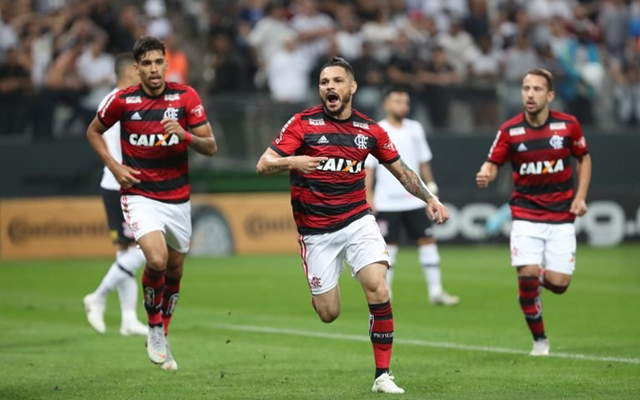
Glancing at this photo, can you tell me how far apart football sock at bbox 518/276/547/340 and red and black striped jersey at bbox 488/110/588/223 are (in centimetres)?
63

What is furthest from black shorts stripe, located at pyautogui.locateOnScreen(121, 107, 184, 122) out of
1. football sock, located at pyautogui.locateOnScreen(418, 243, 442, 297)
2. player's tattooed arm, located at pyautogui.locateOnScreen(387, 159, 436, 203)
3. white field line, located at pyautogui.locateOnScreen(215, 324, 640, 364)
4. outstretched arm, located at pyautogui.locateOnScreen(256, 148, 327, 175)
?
football sock, located at pyautogui.locateOnScreen(418, 243, 442, 297)

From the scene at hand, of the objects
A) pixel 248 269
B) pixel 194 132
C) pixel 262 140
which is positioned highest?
pixel 194 132

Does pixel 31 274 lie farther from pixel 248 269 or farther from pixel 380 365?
pixel 380 365

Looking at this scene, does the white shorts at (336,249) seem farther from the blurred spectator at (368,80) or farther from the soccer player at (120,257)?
the blurred spectator at (368,80)

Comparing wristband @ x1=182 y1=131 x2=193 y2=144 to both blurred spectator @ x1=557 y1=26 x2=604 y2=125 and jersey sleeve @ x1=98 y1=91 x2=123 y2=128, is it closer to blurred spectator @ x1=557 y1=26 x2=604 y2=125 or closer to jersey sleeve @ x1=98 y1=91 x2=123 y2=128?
jersey sleeve @ x1=98 y1=91 x2=123 y2=128

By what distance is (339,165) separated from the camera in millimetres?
9211

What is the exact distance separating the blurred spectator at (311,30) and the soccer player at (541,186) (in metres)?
12.5

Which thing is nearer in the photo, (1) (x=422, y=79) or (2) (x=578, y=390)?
(2) (x=578, y=390)

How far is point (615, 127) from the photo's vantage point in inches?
1008

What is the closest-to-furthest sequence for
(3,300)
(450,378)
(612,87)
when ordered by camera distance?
(450,378) < (3,300) < (612,87)

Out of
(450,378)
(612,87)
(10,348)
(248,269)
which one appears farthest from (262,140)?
(450,378)

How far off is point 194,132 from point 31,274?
9917mm

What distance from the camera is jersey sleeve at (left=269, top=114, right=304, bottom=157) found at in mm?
9031

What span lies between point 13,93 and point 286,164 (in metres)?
13.8
